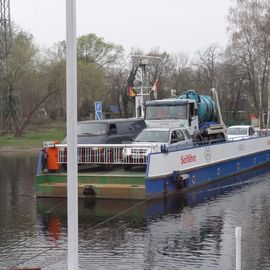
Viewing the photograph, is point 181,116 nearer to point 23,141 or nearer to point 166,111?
point 166,111

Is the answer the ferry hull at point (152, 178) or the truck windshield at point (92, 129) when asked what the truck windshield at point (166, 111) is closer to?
the ferry hull at point (152, 178)

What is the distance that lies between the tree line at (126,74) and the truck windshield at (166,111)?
2922 cm

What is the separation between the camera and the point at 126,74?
81.8 m

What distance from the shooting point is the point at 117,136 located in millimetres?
20938

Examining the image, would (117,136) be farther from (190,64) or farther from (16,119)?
(190,64)

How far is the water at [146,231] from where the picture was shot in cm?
962

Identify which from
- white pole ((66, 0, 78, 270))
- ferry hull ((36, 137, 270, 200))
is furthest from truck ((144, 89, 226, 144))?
white pole ((66, 0, 78, 270))

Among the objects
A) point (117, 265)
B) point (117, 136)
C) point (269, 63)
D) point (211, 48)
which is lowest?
point (117, 265)

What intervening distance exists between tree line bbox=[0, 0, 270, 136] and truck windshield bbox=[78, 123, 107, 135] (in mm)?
30041

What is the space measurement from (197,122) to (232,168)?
229cm

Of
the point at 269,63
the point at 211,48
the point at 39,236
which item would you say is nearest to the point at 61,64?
the point at 269,63

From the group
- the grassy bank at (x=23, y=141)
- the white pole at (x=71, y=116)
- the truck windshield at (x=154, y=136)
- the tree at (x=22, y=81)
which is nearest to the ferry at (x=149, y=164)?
the truck windshield at (x=154, y=136)

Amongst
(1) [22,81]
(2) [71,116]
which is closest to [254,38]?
(1) [22,81]

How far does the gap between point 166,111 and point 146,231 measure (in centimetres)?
1039
